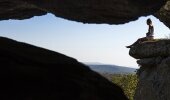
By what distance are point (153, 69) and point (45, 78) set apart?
75.7 feet

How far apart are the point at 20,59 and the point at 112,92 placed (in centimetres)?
160

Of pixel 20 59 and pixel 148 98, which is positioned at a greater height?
pixel 20 59

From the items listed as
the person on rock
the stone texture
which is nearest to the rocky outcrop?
the stone texture

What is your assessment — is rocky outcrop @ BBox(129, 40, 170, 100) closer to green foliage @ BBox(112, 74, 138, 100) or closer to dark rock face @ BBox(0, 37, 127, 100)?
dark rock face @ BBox(0, 37, 127, 100)

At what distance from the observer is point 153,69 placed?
1091 inches

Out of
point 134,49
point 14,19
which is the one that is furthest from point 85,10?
point 134,49

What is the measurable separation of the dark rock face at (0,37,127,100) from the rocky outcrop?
2013cm

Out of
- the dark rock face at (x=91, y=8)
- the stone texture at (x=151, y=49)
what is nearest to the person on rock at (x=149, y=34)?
the stone texture at (x=151, y=49)

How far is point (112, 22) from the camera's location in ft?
49.0

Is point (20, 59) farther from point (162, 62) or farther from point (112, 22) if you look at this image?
point (162, 62)

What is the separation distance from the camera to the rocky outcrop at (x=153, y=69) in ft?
84.5

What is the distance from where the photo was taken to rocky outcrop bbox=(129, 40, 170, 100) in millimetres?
25766

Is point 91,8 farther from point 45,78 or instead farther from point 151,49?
point 151,49

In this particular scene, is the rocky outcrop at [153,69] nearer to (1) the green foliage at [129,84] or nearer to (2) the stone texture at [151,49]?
(2) the stone texture at [151,49]
